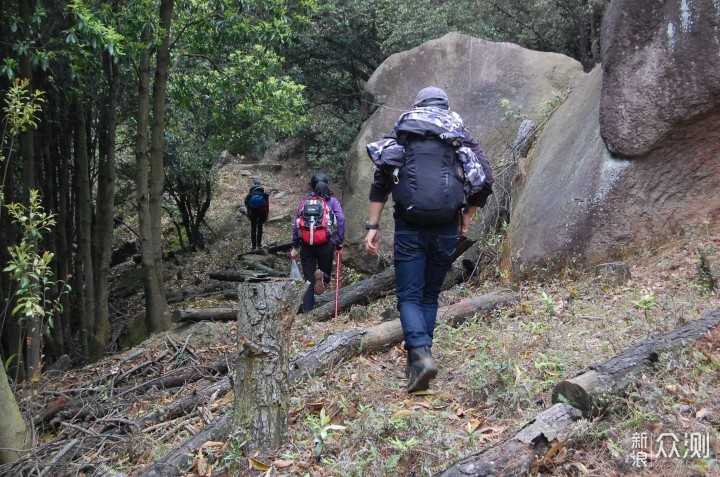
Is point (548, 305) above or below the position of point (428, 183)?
below

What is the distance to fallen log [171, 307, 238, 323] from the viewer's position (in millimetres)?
8531

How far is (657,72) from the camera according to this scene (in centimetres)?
745

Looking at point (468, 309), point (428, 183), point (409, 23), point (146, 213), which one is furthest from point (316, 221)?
point (409, 23)

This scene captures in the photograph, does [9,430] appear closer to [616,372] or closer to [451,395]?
[451,395]

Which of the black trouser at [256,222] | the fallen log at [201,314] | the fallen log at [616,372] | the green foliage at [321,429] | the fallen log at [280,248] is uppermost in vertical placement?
the fallen log at [616,372]

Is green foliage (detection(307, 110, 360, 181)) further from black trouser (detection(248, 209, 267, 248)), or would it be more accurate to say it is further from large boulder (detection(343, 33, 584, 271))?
large boulder (detection(343, 33, 584, 271))

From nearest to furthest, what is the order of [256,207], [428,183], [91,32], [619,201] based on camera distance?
1. [428,183]
2. [91,32]
3. [619,201]
4. [256,207]

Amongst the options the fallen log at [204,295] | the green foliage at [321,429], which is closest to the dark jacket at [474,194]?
the green foliage at [321,429]

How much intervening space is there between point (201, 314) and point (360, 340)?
12.1 ft

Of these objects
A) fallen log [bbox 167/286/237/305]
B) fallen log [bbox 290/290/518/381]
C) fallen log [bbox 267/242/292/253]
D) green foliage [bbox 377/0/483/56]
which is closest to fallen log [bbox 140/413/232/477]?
fallen log [bbox 290/290/518/381]

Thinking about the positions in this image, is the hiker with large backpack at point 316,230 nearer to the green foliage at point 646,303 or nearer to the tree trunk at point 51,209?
the tree trunk at point 51,209

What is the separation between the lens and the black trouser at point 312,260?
915 centimetres

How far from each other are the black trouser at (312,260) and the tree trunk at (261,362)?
5.00 m

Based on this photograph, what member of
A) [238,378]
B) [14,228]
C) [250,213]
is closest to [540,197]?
[238,378]
